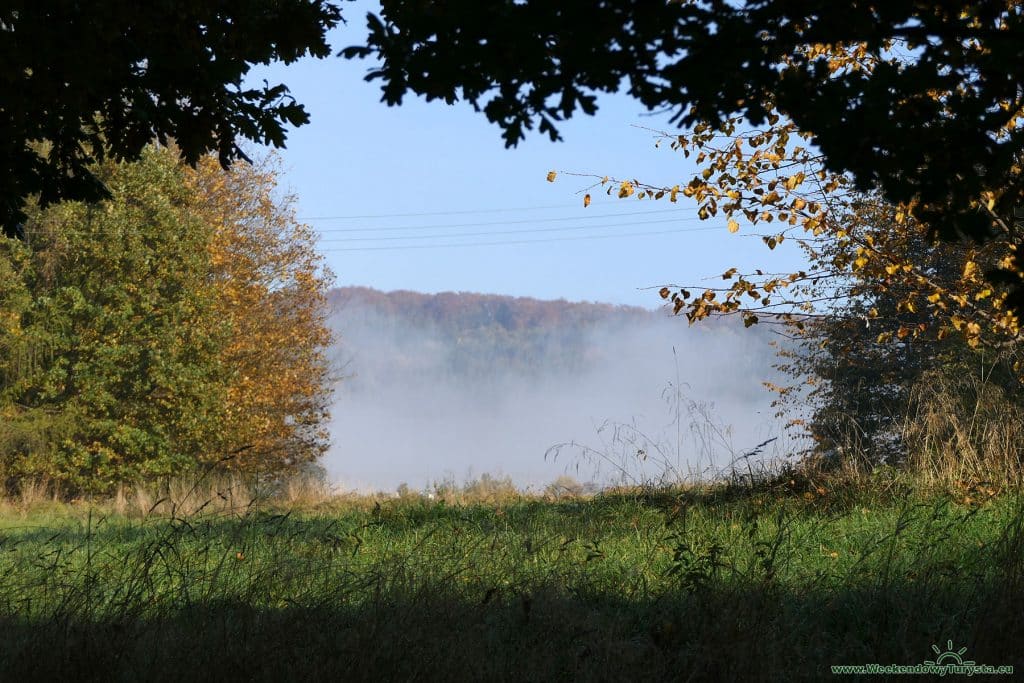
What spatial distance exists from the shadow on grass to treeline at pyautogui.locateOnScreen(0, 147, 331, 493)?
16.3 metres

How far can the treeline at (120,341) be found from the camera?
19891mm

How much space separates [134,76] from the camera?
20.3ft

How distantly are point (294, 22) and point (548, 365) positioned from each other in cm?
11274

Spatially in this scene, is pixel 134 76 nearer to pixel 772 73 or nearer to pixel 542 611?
pixel 542 611

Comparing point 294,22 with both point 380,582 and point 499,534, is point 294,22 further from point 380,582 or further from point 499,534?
point 499,534

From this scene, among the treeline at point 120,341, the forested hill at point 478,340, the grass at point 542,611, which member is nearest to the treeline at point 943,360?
the grass at point 542,611

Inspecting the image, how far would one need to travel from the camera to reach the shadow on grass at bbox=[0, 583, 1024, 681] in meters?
4.12

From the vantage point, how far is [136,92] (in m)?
6.24

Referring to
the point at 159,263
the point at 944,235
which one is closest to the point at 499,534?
the point at 944,235

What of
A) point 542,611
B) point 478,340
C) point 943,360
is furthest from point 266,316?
point 478,340

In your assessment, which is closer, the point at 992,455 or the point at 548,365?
the point at 992,455

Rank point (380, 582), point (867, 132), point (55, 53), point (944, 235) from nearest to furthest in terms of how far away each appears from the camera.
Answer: point (867, 132) < point (944, 235) < point (380, 582) < point (55, 53)

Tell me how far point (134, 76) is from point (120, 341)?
1567 cm

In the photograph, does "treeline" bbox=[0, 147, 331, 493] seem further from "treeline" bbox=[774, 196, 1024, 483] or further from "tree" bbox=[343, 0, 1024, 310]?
"tree" bbox=[343, 0, 1024, 310]
